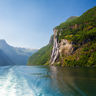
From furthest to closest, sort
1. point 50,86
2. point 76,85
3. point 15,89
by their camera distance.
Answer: point 50,86
point 76,85
point 15,89

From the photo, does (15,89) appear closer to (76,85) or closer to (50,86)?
(50,86)

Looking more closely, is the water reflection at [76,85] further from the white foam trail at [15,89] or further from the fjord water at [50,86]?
the white foam trail at [15,89]

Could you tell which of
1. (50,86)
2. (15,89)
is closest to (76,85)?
(50,86)

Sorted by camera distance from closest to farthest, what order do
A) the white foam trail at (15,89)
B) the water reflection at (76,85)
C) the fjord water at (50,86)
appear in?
1. the water reflection at (76,85)
2. the fjord water at (50,86)
3. the white foam trail at (15,89)

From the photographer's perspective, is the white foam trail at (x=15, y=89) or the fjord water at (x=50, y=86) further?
the white foam trail at (x=15, y=89)

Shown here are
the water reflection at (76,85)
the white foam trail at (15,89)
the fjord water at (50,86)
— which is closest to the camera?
the water reflection at (76,85)

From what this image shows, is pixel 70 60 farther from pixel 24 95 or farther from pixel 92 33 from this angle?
pixel 24 95

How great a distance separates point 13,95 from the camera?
21156 mm

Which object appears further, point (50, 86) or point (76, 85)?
point (50, 86)

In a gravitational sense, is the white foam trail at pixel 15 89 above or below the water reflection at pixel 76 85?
below

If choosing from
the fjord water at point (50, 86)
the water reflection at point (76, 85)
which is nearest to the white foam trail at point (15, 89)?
the fjord water at point (50, 86)

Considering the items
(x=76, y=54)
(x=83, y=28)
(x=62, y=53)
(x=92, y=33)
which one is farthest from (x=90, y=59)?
(x=83, y=28)

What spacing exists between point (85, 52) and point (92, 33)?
25.8 meters

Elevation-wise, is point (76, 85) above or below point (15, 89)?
above
